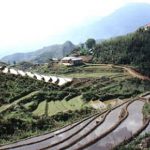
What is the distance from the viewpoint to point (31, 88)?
4462 cm

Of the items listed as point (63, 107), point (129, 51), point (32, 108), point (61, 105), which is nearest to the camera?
point (32, 108)

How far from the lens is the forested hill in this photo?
249 ft

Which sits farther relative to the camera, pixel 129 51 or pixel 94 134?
pixel 129 51

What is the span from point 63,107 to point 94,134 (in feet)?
44.9

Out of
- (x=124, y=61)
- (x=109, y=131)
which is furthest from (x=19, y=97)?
(x=124, y=61)

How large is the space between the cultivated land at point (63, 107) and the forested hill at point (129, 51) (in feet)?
24.1

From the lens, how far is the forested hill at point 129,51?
7574 cm

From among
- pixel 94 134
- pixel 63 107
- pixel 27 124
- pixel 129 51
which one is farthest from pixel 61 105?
pixel 129 51

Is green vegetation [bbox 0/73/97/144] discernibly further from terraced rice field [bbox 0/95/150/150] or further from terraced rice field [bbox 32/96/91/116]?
terraced rice field [bbox 0/95/150/150]

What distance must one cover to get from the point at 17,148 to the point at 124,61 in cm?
5944

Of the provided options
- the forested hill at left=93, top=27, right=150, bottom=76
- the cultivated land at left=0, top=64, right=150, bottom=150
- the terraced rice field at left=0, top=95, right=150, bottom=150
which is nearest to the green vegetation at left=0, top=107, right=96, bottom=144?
the cultivated land at left=0, top=64, right=150, bottom=150

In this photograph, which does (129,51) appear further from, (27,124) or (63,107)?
(27,124)

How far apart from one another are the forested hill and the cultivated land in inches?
289

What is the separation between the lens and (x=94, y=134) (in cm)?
2322
